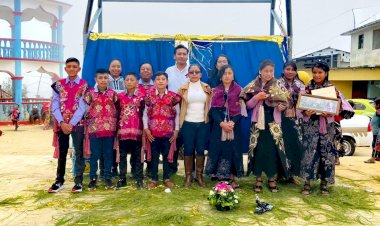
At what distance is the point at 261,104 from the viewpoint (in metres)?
4.55

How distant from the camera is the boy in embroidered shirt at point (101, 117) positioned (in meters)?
4.68

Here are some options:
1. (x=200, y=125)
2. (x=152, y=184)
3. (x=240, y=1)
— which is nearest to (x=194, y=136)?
(x=200, y=125)

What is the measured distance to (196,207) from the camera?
4.02 meters

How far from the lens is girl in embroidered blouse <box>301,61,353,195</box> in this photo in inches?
175

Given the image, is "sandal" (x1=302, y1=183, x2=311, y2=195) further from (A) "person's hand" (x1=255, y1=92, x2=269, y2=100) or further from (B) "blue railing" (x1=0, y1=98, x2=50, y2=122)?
(B) "blue railing" (x1=0, y1=98, x2=50, y2=122)

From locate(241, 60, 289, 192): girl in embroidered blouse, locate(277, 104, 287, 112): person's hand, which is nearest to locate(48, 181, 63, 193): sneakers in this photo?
locate(241, 60, 289, 192): girl in embroidered blouse

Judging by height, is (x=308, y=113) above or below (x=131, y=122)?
above

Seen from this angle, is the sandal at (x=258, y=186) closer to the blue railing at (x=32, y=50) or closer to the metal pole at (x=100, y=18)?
the metal pole at (x=100, y=18)

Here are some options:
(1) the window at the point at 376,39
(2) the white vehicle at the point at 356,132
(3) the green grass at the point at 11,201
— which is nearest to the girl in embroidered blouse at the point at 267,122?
(3) the green grass at the point at 11,201

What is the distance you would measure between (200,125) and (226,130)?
352 millimetres

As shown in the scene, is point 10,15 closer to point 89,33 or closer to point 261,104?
point 89,33

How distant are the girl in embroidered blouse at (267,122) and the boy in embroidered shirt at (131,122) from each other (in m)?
1.37

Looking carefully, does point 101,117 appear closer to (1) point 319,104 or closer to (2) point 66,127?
(2) point 66,127

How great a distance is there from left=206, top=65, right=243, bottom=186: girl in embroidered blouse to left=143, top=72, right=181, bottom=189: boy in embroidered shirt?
0.50 metres
